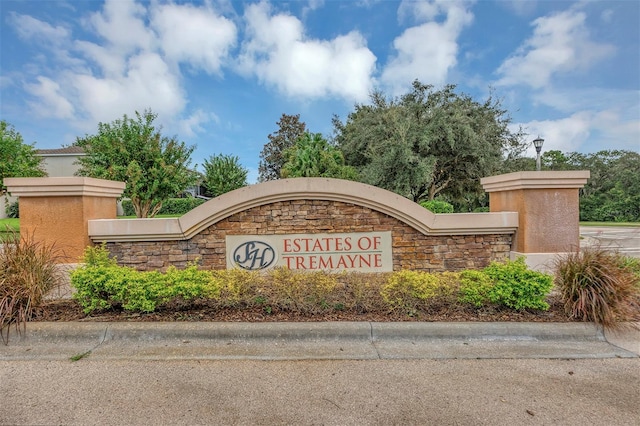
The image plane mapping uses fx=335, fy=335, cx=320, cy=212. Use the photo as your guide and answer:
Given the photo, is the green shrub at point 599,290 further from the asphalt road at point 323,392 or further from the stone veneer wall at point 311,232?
the stone veneer wall at point 311,232

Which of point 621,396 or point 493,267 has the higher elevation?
point 493,267

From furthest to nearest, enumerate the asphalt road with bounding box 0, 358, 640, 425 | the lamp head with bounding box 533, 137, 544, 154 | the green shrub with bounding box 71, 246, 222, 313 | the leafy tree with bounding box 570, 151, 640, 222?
the leafy tree with bounding box 570, 151, 640, 222
the lamp head with bounding box 533, 137, 544, 154
the green shrub with bounding box 71, 246, 222, 313
the asphalt road with bounding box 0, 358, 640, 425

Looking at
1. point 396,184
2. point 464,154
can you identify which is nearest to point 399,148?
point 396,184

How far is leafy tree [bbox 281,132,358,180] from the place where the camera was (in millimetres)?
18125

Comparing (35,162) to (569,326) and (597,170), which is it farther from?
(597,170)

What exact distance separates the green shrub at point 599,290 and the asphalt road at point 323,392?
748 mm

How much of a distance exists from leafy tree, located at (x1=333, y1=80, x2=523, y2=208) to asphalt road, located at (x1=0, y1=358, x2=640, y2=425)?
13988 mm

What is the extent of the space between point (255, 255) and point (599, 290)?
15.7 feet

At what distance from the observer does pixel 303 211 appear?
224 inches

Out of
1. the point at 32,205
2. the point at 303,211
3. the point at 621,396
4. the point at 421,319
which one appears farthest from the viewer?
the point at 303,211

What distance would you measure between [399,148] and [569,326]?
530 inches

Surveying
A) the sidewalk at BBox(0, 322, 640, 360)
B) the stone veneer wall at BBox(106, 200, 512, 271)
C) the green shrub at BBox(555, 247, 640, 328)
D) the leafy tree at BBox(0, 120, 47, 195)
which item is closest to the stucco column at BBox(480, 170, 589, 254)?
the stone veneer wall at BBox(106, 200, 512, 271)

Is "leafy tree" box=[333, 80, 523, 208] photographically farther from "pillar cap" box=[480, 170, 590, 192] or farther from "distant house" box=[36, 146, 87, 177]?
"distant house" box=[36, 146, 87, 177]

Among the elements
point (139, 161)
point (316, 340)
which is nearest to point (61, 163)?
point (139, 161)
